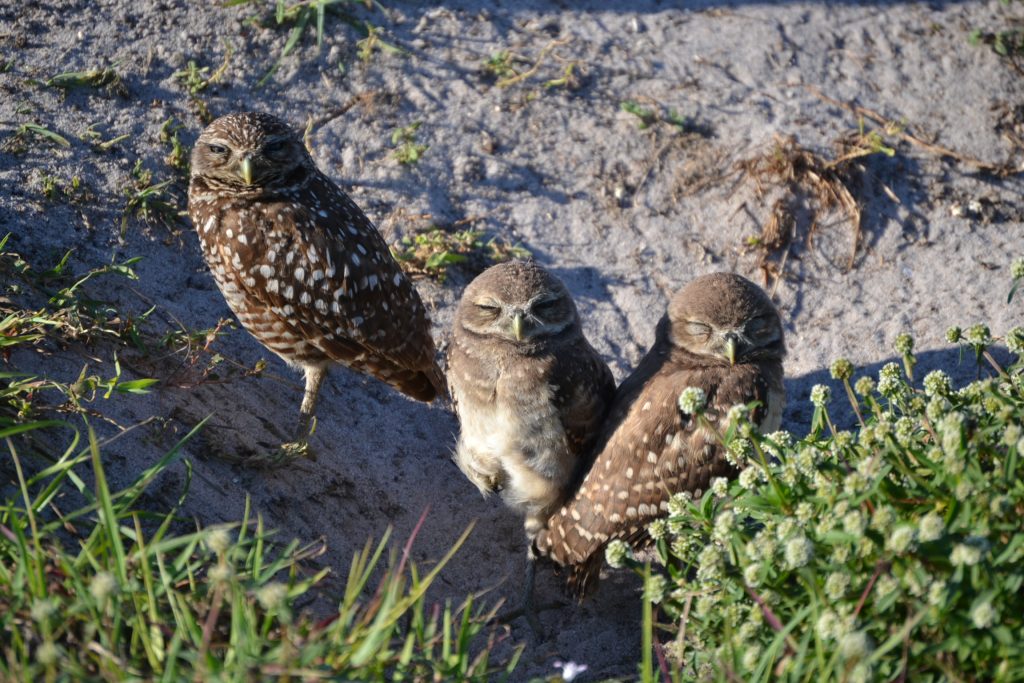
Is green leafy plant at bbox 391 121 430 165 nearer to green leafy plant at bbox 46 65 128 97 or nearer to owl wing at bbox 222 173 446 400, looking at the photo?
owl wing at bbox 222 173 446 400

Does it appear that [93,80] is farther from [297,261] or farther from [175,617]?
[175,617]

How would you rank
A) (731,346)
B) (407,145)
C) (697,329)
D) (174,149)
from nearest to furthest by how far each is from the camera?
(731,346) → (697,329) → (174,149) → (407,145)

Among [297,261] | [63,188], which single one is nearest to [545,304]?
[297,261]

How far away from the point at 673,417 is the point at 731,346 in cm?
43

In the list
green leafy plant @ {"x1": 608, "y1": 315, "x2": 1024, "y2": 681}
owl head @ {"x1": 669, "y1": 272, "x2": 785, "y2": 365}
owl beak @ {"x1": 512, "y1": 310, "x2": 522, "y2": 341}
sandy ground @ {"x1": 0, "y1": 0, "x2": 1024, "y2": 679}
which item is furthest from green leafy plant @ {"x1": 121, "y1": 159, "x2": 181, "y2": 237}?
green leafy plant @ {"x1": 608, "y1": 315, "x2": 1024, "y2": 681}

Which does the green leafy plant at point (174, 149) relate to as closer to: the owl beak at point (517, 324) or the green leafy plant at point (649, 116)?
the owl beak at point (517, 324)

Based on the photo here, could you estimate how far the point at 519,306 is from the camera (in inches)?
165

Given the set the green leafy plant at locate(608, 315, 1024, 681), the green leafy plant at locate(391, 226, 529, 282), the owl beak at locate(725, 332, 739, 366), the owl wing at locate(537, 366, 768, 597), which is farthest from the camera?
the green leafy plant at locate(391, 226, 529, 282)

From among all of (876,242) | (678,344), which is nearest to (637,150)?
(876,242)

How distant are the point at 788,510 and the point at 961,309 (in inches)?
132

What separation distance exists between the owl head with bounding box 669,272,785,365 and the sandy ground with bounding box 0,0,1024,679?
3.15ft

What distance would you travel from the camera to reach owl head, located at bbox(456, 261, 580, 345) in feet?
13.8

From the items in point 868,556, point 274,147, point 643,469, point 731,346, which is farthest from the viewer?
point 274,147

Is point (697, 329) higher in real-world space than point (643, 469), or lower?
higher
